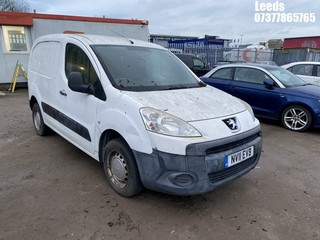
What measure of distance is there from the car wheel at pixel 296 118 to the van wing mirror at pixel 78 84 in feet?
15.1

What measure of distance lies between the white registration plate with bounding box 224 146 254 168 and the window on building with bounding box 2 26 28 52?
11.6 metres

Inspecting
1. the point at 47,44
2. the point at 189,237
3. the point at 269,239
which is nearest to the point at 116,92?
the point at 189,237

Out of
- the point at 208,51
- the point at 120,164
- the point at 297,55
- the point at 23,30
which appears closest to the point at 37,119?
the point at 120,164

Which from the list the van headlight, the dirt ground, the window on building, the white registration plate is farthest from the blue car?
the window on building

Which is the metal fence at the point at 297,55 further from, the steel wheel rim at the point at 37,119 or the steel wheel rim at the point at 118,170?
the steel wheel rim at the point at 118,170

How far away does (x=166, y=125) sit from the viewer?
2451mm

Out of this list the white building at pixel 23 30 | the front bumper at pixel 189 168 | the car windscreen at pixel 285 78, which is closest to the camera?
the front bumper at pixel 189 168

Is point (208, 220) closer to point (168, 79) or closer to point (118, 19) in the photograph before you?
point (168, 79)

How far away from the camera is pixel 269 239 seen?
2395mm

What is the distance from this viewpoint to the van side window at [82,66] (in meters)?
3.05

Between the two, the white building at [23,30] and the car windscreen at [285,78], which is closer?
the car windscreen at [285,78]

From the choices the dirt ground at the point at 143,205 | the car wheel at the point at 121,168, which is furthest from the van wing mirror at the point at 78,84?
the dirt ground at the point at 143,205

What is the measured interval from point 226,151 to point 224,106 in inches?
23.2

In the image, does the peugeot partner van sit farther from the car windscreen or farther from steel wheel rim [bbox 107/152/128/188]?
the car windscreen
